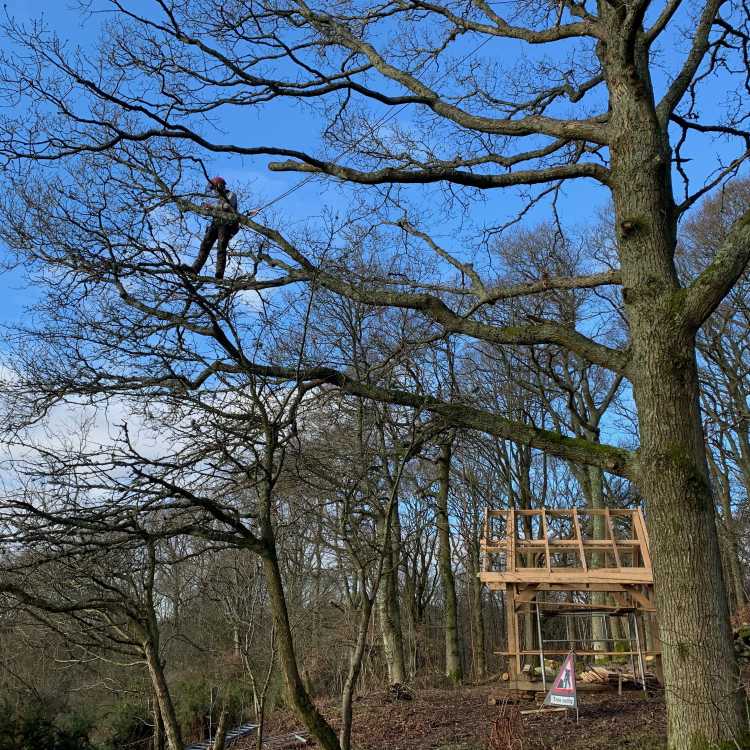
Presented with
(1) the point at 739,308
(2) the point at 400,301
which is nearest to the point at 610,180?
(2) the point at 400,301

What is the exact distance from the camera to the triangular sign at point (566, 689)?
932 centimetres

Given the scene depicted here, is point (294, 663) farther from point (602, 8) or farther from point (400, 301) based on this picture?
point (602, 8)

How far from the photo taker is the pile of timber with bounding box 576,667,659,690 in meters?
13.4

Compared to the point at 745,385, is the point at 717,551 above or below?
below

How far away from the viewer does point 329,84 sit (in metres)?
7.82

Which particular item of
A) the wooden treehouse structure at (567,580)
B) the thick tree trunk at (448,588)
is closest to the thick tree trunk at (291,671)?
the wooden treehouse structure at (567,580)

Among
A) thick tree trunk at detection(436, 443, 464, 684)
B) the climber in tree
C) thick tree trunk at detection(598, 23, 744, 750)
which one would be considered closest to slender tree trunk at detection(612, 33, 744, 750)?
thick tree trunk at detection(598, 23, 744, 750)

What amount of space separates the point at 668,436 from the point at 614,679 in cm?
954

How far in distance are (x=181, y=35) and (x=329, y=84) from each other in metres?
1.57

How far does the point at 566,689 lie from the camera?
948cm

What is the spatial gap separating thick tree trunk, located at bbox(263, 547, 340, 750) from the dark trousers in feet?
9.03

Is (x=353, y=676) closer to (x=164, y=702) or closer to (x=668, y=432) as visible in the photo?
(x=164, y=702)

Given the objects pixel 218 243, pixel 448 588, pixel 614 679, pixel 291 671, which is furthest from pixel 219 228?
pixel 448 588

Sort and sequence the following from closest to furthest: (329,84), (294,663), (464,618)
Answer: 1. (294,663)
2. (329,84)
3. (464,618)
